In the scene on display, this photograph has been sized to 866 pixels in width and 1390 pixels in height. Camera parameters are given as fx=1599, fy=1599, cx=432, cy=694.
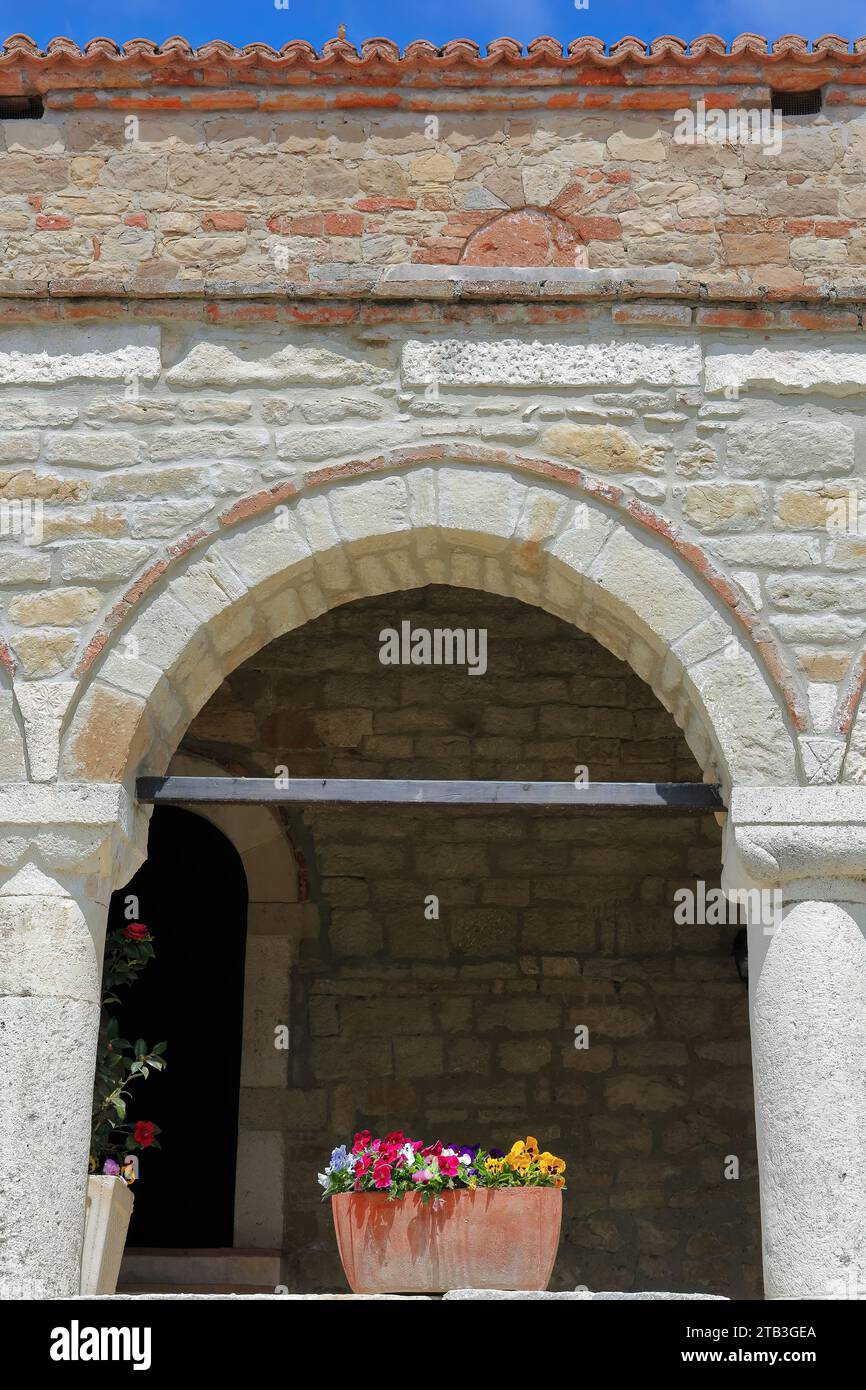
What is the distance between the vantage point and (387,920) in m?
6.77

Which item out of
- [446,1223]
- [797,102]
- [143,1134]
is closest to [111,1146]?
[143,1134]

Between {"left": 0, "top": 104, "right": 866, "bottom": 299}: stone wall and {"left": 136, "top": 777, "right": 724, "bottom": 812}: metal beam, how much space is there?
5.00 metres

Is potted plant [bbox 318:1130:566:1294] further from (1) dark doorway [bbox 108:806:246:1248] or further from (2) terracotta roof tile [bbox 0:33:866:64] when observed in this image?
(2) terracotta roof tile [bbox 0:33:866:64]

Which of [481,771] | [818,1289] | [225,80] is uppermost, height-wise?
[225,80]

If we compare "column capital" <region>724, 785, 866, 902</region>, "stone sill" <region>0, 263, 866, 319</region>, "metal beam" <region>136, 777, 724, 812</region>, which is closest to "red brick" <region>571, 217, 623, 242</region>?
"stone sill" <region>0, 263, 866, 319</region>

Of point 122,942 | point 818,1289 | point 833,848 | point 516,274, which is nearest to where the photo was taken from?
point 818,1289

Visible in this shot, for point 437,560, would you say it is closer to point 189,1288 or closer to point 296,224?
point 189,1288

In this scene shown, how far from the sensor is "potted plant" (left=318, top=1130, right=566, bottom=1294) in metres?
4.12

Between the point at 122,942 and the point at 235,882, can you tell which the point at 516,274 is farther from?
the point at 122,942

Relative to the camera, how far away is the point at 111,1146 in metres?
4.87

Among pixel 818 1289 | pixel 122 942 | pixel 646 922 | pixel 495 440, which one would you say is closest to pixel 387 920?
pixel 646 922

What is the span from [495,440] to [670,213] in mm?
4774

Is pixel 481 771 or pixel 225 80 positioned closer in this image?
pixel 481 771

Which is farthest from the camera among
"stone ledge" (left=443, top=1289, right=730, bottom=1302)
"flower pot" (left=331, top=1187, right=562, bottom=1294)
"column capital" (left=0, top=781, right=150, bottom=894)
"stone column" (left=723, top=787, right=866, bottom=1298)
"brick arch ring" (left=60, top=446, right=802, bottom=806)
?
"brick arch ring" (left=60, top=446, right=802, bottom=806)
